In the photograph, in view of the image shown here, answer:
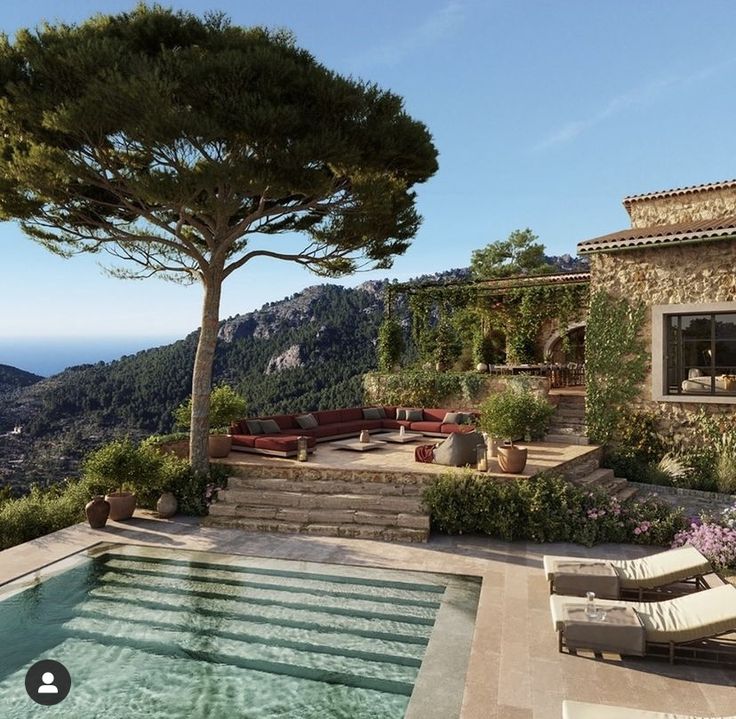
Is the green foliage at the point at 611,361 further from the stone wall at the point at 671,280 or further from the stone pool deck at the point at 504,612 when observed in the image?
the stone pool deck at the point at 504,612

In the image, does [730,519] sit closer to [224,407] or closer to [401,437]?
[401,437]

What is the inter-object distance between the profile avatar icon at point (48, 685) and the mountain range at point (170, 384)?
3189 centimetres

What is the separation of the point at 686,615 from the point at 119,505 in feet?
32.5

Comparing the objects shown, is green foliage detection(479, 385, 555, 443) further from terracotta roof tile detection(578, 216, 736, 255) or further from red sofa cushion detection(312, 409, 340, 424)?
red sofa cushion detection(312, 409, 340, 424)

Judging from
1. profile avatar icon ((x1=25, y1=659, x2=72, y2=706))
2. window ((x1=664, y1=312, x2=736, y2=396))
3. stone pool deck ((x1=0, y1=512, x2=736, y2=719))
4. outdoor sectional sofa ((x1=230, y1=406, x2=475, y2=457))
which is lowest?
profile avatar icon ((x1=25, y1=659, x2=72, y2=706))

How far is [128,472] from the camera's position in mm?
11883

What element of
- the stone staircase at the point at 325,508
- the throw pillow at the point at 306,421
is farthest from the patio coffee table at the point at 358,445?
the stone staircase at the point at 325,508

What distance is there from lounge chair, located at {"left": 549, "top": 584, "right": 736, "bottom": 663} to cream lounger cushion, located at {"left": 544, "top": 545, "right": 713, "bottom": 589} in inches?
27.7

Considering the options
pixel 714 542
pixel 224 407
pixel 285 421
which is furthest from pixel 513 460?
pixel 224 407

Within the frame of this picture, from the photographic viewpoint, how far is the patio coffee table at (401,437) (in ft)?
53.3

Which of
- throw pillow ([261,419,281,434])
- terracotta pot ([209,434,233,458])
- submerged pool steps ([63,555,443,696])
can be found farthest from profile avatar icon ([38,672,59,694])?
throw pillow ([261,419,281,434])

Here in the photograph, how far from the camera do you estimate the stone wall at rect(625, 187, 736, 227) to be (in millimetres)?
19031

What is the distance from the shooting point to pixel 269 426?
16141 mm

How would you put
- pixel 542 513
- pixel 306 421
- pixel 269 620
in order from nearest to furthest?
1. pixel 269 620
2. pixel 542 513
3. pixel 306 421
